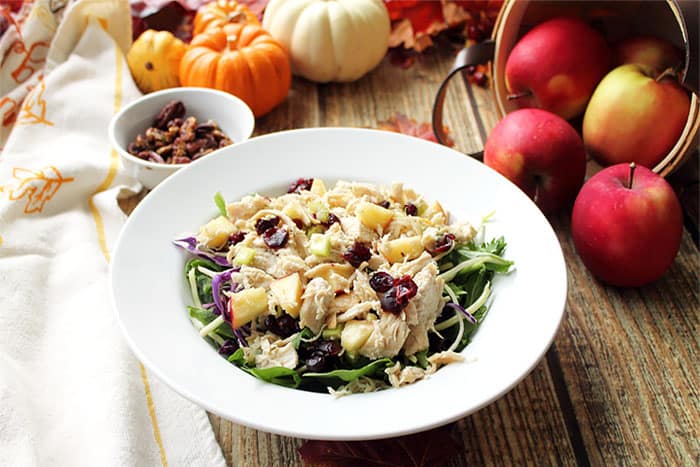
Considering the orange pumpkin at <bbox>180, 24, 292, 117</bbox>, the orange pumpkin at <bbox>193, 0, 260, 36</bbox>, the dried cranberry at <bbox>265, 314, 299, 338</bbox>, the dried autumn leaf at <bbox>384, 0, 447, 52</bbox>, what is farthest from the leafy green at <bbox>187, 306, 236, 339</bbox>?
the dried autumn leaf at <bbox>384, 0, 447, 52</bbox>

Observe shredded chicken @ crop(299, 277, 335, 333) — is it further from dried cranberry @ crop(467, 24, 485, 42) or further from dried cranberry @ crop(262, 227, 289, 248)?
dried cranberry @ crop(467, 24, 485, 42)

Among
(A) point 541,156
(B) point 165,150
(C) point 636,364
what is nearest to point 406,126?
(A) point 541,156

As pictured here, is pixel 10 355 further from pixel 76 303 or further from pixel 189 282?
pixel 189 282

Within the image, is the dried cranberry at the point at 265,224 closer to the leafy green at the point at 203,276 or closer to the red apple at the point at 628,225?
the leafy green at the point at 203,276

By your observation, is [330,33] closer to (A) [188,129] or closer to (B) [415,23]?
(B) [415,23]

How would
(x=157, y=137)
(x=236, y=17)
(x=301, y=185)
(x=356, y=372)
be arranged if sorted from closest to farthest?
(x=356, y=372)
(x=301, y=185)
(x=157, y=137)
(x=236, y=17)
